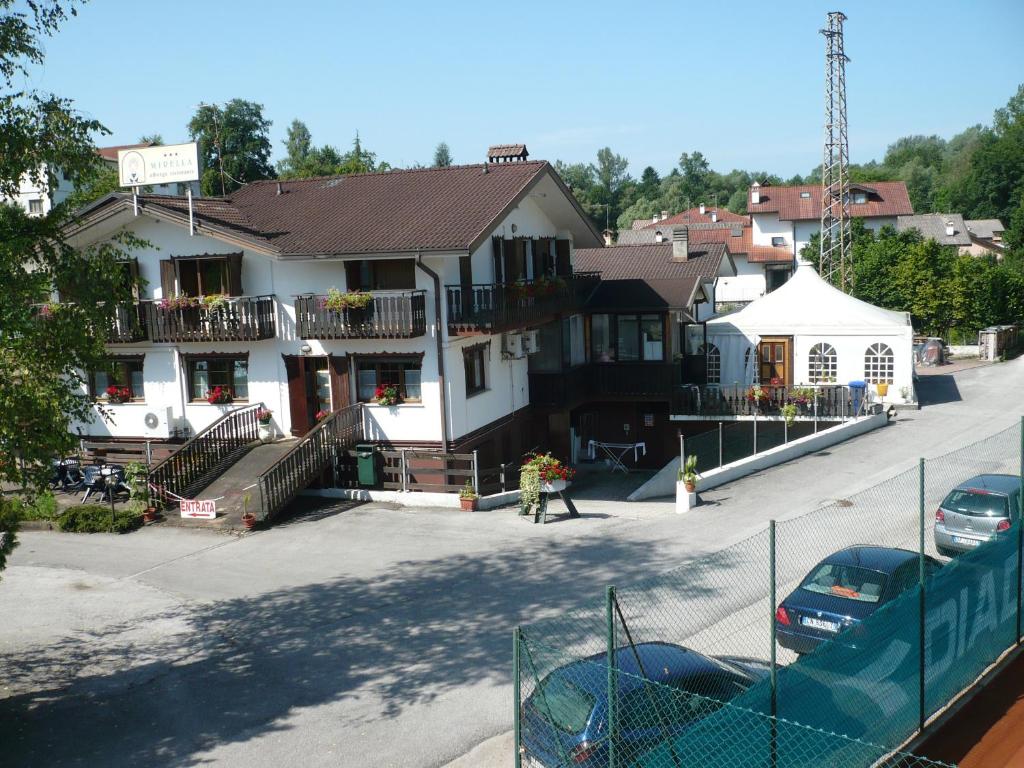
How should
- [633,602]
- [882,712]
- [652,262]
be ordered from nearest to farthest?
[882,712] → [633,602] → [652,262]

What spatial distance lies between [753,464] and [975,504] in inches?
349

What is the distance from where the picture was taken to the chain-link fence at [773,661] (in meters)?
7.97

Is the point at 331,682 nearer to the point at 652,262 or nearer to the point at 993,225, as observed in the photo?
the point at 652,262

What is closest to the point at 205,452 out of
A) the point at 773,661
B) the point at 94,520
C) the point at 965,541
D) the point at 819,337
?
the point at 94,520

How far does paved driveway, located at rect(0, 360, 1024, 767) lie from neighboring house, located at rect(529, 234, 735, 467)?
6.81 metres

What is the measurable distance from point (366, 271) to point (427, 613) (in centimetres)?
1148

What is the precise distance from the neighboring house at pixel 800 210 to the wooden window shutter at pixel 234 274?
172 feet

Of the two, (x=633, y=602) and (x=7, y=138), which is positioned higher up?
(x=7, y=138)

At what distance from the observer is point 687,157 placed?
531 feet

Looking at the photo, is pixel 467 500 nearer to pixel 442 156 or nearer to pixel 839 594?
pixel 839 594

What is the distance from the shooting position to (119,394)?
84.3ft

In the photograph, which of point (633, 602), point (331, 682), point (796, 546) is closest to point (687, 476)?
point (796, 546)

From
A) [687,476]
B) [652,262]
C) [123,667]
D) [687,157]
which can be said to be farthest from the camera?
[687,157]

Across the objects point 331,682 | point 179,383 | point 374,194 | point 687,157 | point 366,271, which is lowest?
point 331,682
